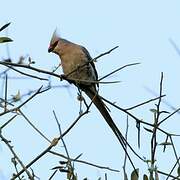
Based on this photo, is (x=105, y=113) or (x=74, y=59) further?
(x=74, y=59)

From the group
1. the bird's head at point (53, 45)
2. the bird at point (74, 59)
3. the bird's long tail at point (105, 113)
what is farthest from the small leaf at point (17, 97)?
the bird's head at point (53, 45)

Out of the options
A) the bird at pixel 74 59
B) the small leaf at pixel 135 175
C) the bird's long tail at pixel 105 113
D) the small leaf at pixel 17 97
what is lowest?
the small leaf at pixel 135 175

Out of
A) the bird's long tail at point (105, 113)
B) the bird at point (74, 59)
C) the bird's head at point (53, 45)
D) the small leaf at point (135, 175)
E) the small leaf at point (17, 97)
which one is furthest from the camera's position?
the bird's head at point (53, 45)

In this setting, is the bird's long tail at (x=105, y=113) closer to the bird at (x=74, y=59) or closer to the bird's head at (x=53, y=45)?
the bird at (x=74, y=59)

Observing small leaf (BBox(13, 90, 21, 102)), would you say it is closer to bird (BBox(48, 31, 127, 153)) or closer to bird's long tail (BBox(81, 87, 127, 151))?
bird's long tail (BBox(81, 87, 127, 151))

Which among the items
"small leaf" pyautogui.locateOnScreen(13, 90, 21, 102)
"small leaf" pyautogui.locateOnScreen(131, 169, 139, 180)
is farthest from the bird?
"small leaf" pyautogui.locateOnScreen(131, 169, 139, 180)

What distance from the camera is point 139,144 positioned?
2348mm

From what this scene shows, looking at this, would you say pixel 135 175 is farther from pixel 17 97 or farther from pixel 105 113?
pixel 105 113

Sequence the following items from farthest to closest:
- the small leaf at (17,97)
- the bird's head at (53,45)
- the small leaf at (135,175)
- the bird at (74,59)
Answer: the bird's head at (53,45)
the bird at (74,59)
the small leaf at (17,97)
the small leaf at (135,175)

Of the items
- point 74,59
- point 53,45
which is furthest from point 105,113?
point 53,45

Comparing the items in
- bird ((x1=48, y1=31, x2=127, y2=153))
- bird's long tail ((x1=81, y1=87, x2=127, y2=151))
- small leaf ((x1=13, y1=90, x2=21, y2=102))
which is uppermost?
bird ((x1=48, y1=31, x2=127, y2=153))

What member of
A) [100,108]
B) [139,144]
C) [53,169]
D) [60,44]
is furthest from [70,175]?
[60,44]

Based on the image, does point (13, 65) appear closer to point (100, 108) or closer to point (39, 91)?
point (39, 91)

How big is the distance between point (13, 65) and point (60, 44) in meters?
2.46
